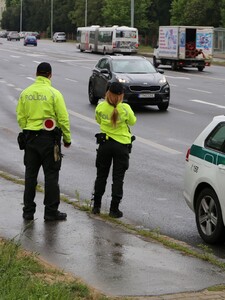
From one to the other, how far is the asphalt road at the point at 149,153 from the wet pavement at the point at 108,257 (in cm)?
77

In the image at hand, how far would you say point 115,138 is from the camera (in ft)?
32.8

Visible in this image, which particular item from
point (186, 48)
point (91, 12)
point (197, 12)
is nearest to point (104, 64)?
point (186, 48)

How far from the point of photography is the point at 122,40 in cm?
7244

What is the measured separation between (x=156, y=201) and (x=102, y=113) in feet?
6.68

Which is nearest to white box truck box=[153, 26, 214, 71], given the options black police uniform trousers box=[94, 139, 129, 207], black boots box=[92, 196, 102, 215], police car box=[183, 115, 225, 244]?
black boots box=[92, 196, 102, 215]

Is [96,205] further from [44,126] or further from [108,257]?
[108,257]

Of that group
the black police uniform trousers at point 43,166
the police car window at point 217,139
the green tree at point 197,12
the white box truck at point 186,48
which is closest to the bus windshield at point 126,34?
the white box truck at point 186,48

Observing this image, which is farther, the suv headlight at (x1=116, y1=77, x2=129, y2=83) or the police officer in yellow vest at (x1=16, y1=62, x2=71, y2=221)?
the suv headlight at (x1=116, y1=77, x2=129, y2=83)

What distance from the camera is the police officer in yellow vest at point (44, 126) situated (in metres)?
9.34

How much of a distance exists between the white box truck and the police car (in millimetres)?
42568

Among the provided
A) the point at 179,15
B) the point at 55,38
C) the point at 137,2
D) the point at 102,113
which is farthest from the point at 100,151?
the point at 55,38

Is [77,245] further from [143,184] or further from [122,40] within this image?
[122,40]

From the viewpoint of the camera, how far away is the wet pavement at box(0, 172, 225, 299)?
694 centimetres

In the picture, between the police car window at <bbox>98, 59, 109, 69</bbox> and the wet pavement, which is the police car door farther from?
the police car window at <bbox>98, 59, 109, 69</bbox>
